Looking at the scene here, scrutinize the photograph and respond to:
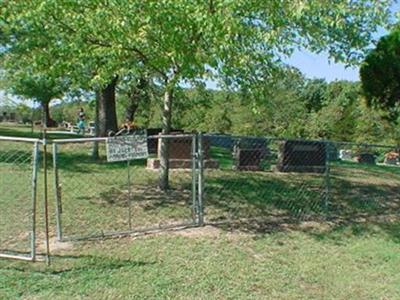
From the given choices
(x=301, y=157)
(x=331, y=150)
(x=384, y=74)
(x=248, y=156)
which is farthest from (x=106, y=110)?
(x=384, y=74)

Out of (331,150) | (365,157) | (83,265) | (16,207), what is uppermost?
(331,150)

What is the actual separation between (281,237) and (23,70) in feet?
22.8

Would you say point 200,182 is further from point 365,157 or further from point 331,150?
point 365,157

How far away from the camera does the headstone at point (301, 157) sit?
13078 mm

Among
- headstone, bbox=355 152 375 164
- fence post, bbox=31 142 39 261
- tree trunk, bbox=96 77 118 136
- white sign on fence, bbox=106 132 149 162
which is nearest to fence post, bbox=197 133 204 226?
white sign on fence, bbox=106 132 149 162

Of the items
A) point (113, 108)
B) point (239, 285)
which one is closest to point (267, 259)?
point (239, 285)

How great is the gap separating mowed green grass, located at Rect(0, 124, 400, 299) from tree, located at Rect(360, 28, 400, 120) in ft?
10.5

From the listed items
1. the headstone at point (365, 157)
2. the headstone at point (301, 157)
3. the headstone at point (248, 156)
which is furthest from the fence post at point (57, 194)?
the headstone at point (365, 157)

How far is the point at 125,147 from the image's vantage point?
6660 mm

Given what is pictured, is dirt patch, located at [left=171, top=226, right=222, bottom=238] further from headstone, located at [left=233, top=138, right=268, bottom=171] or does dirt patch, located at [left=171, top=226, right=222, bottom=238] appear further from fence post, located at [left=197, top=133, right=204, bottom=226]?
headstone, located at [left=233, top=138, right=268, bottom=171]

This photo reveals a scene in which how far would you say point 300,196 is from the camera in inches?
369

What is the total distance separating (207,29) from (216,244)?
9.18 feet

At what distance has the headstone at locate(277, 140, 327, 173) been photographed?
42.9ft

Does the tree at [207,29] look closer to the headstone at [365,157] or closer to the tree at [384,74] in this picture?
the tree at [384,74]
